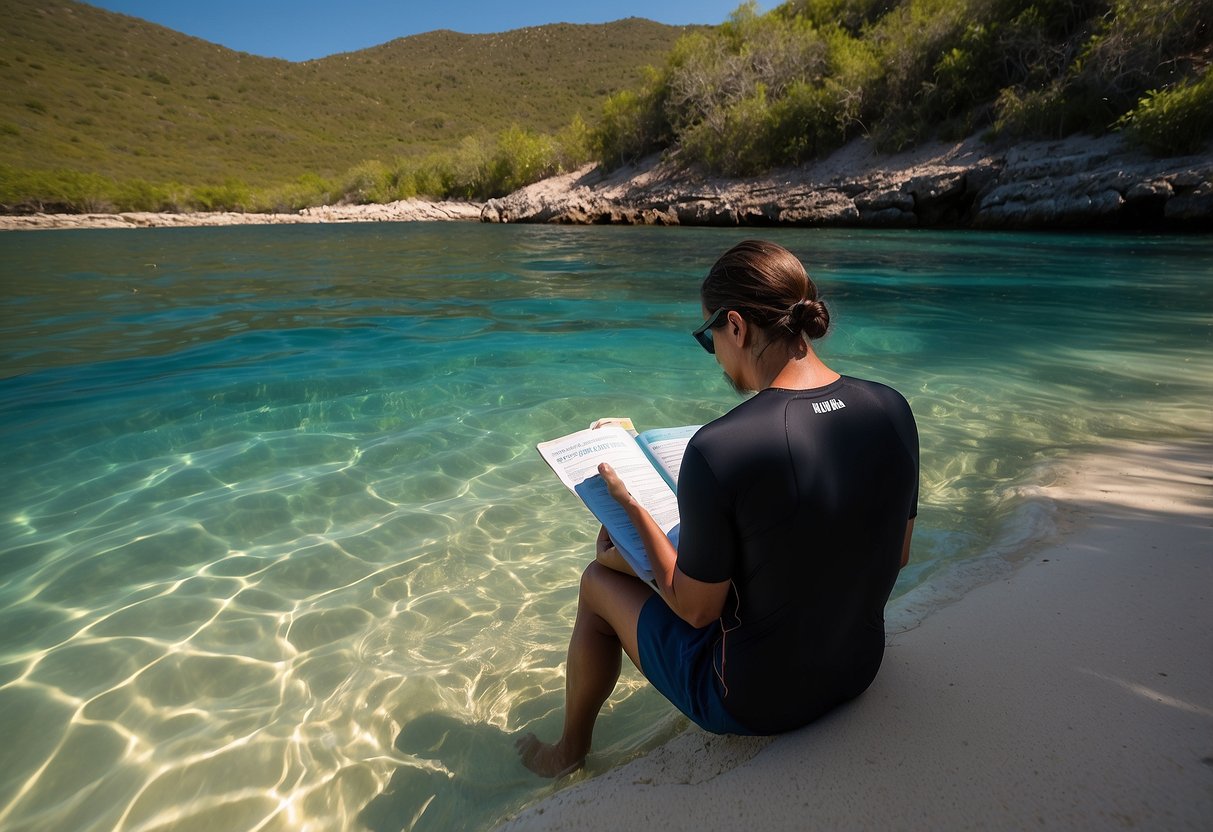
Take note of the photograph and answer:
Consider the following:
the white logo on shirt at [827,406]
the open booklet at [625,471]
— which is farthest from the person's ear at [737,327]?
the open booklet at [625,471]

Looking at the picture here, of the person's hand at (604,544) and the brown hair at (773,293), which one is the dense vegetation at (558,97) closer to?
the brown hair at (773,293)

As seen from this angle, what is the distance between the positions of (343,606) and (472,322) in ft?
21.3

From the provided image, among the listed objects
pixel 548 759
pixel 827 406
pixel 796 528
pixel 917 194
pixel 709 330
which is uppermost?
pixel 709 330

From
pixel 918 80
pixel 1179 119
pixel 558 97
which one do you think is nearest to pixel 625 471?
pixel 1179 119

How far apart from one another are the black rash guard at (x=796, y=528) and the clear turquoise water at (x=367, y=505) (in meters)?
0.44

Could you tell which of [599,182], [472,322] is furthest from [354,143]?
[472,322]

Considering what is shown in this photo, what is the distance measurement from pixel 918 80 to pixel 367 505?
95.6 feet

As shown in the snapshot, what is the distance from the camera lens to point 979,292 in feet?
33.9

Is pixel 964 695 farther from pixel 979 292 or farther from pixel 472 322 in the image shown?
pixel 979 292

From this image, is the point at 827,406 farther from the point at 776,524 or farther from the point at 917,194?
the point at 917,194

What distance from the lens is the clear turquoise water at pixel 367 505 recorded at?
90.0 inches

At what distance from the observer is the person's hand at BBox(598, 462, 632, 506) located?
1.72 m

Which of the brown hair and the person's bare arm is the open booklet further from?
the brown hair

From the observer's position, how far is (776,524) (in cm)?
138
